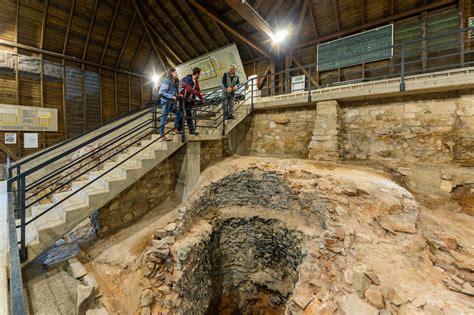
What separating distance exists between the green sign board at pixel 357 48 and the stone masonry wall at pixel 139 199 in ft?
22.3

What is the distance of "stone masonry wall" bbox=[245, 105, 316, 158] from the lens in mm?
6379

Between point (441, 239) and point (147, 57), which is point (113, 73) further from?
point (441, 239)

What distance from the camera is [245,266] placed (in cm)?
533

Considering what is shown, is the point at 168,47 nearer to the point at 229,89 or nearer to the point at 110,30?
the point at 110,30

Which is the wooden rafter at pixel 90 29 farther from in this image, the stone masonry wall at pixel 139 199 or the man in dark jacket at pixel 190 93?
the stone masonry wall at pixel 139 199

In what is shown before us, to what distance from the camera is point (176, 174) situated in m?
5.56

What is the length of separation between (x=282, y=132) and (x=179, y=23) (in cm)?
810

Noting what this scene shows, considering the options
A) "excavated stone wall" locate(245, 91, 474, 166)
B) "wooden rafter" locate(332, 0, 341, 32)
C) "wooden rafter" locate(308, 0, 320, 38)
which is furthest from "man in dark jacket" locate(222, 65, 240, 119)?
"wooden rafter" locate(332, 0, 341, 32)

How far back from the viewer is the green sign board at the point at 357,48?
7414mm

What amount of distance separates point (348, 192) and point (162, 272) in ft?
12.8

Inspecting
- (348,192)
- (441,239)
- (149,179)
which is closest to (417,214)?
(441,239)

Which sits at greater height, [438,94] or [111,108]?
[111,108]

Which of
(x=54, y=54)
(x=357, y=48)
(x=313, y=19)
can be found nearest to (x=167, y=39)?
(x=54, y=54)

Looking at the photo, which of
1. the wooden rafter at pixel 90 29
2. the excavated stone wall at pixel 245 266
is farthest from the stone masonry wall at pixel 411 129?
the wooden rafter at pixel 90 29
